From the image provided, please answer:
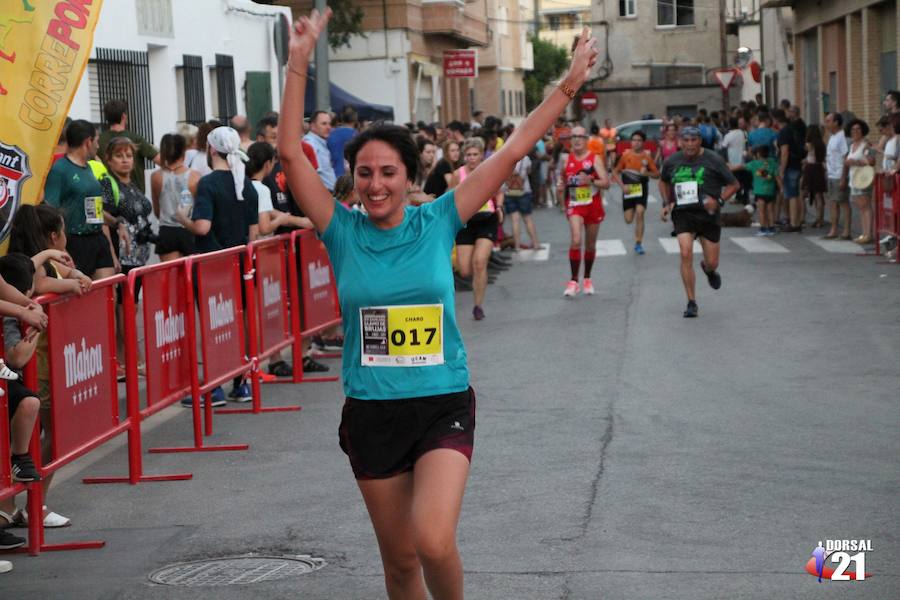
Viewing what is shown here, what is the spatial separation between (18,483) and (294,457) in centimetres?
243

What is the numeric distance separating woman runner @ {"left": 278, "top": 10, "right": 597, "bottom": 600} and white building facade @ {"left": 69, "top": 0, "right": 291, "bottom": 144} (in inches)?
483

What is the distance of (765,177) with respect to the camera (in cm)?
2528

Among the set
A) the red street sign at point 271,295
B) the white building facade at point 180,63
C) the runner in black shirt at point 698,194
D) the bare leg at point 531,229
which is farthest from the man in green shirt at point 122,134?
the bare leg at point 531,229

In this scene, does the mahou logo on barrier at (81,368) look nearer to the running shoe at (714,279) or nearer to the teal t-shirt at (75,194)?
the teal t-shirt at (75,194)

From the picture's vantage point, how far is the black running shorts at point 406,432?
483 centimetres

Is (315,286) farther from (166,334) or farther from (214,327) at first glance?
(166,334)

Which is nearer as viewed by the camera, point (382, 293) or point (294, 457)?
point (382, 293)

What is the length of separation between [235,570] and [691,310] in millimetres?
9115

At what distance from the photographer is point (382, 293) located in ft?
16.1

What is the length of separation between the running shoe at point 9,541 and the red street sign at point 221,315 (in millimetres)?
2700

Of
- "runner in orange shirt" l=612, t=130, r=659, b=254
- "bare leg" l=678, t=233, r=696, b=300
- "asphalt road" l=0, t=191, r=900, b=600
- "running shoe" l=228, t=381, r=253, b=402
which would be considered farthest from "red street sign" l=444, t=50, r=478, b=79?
"running shoe" l=228, t=381, r=253, b=402

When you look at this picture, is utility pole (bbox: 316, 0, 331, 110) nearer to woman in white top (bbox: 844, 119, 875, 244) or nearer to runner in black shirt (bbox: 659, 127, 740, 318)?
runner in black shirt (bbox: 659, 127, 740, 318)

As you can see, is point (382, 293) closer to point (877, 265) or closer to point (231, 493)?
point (231, 493)

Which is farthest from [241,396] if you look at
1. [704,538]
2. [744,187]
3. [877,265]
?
[744,187]
